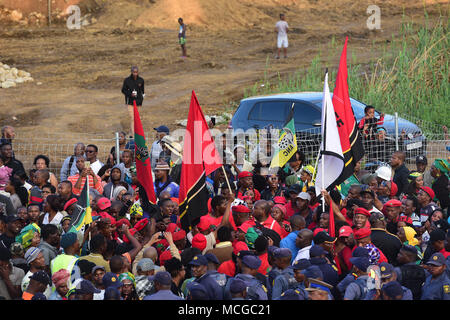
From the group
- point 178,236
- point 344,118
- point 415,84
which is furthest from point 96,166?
point 415,84

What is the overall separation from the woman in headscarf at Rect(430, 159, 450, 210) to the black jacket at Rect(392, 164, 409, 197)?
38cm

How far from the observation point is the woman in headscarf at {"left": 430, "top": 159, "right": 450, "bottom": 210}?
35.9 feet

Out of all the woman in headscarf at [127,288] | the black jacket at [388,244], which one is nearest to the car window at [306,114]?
the black jacket at [388,244]

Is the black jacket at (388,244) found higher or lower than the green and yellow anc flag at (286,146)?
lower

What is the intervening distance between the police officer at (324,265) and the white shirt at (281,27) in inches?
756

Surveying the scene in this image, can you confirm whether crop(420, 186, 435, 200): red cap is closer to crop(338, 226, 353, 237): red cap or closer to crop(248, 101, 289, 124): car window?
crop(338, 226, 353, 237): red cap

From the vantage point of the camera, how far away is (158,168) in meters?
10.9

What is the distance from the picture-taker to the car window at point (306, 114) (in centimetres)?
1486

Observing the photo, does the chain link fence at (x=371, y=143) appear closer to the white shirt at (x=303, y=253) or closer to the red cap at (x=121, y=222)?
the red cap at (x=121, y=222)

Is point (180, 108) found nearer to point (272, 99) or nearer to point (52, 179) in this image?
point (272, 99)

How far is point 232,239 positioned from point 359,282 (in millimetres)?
2013

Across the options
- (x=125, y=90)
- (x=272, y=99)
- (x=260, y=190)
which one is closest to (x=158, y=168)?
(x=260, y=190)

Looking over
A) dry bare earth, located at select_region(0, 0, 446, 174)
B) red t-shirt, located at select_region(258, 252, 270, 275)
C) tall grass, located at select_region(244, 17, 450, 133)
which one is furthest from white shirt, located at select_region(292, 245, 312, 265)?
dry bare earth, located at select_region(0, 0, 446, 174)

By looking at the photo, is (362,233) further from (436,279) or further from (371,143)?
(371,143)
